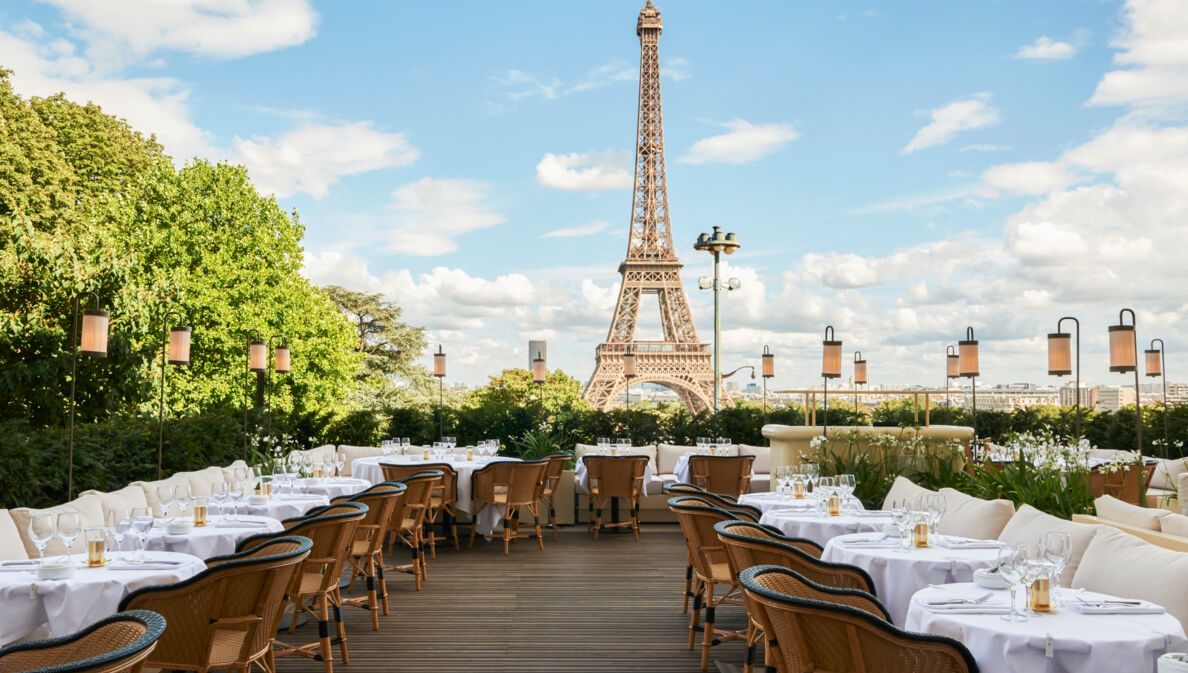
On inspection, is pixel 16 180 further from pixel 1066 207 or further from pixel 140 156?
pixel 1066 207

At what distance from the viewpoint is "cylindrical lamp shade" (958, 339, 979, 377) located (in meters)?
10.4

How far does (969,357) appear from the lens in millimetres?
10445

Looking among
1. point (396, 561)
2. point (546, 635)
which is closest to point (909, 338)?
point (396, 561)

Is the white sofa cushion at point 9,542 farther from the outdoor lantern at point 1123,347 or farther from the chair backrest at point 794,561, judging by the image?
the outdoor lantern at point 1123,347

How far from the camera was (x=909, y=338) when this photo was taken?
14.1 metres

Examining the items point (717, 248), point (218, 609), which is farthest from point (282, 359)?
point (218, 609)

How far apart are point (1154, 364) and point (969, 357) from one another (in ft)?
13.9

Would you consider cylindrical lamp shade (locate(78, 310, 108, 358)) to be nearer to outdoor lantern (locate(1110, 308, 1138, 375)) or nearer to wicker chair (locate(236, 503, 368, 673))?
wicker chair (locate(236, 503, 368, 673))

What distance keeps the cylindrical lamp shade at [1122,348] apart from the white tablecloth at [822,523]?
413 centimetres

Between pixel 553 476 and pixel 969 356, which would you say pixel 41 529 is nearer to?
pixel 553 476

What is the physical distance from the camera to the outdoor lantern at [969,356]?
10.4m

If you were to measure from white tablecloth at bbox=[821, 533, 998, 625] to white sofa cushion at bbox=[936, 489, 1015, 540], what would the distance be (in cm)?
62

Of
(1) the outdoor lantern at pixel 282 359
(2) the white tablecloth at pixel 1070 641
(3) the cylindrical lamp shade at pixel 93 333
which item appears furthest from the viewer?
(1) the outdoor lantern at pixel 282 359

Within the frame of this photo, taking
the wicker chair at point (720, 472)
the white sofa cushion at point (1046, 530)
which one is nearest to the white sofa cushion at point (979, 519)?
the white sofa cushion at point (1046, 530)
